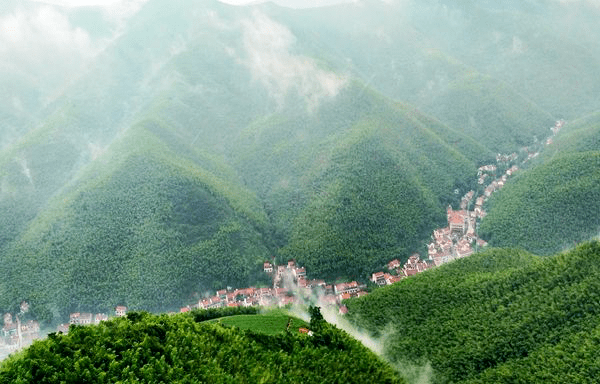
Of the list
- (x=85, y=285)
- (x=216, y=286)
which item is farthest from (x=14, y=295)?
(x=216, y=286)

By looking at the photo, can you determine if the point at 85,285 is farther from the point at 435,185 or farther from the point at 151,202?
the point at 435,185

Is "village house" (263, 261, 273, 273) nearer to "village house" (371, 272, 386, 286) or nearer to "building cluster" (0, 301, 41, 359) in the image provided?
"village house" (371, 272, 386, 286)

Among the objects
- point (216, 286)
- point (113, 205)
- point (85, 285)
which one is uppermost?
point (113, 205)

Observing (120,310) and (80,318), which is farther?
(120,310)

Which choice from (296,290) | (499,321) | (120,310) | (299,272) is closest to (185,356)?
(499,321)

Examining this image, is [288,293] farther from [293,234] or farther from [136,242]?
[136,242]

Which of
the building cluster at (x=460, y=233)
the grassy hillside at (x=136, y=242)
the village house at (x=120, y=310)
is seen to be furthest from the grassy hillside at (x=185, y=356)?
the building cluster at (x=460, y=233)
